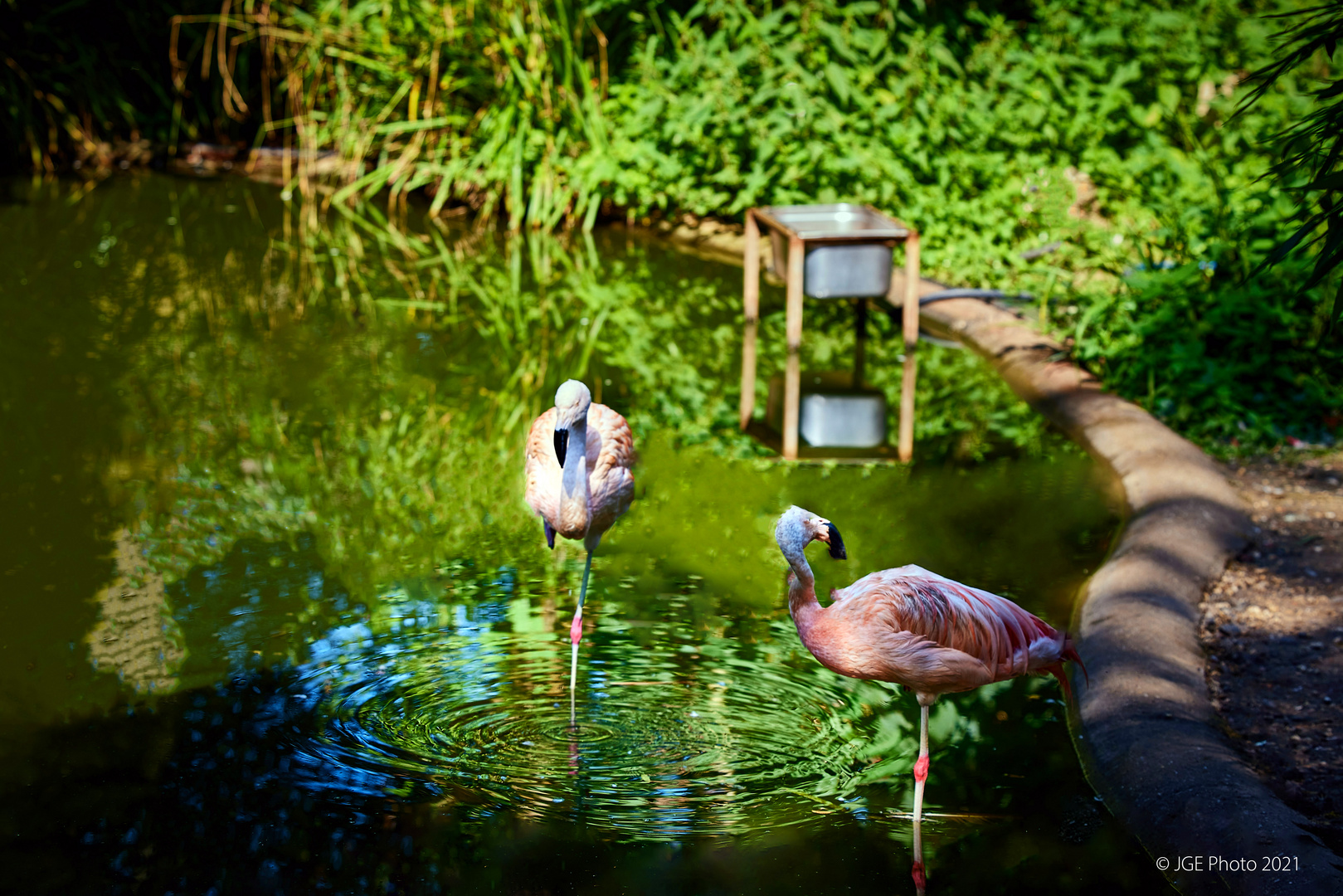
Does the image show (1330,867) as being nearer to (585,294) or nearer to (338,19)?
(585,294)

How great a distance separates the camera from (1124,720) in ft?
11.1

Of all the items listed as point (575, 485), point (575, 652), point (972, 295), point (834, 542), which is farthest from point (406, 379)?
point (834, 542)

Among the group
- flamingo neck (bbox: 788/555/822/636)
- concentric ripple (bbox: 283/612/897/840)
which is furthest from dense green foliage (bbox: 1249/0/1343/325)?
concentric ripple (bbox: 283/612/897/840)

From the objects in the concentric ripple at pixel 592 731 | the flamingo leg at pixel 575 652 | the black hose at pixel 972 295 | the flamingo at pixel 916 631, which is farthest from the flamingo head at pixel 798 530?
the black hose at pixel 972 295

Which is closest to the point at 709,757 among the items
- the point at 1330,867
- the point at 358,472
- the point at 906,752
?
the point at 906,752

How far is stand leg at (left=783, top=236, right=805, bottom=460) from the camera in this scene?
19.2 feet

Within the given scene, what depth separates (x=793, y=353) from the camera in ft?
20.9

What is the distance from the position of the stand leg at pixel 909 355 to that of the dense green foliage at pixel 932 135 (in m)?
0.86

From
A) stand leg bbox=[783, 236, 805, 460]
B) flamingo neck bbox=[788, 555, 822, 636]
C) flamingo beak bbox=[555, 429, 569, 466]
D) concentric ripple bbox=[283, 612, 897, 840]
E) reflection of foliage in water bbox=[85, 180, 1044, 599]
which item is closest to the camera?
flamingo neck bbox=[788, 555, 822, 636]

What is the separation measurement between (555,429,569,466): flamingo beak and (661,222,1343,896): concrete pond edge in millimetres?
1603

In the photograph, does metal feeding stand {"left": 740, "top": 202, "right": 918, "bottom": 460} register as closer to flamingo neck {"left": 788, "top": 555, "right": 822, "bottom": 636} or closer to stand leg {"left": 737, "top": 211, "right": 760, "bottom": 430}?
stand leg {"left": 737, "top": 211, "right": 760, "bottom": 430}

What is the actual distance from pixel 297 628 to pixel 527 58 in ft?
24.0

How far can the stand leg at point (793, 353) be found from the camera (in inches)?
231

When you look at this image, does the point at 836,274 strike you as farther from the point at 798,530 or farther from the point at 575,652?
the point at 798,530
